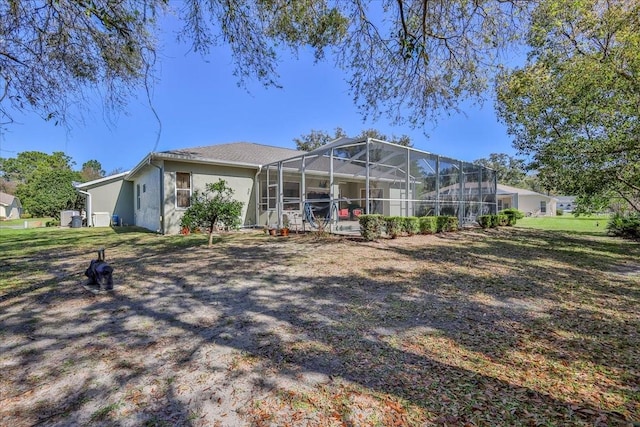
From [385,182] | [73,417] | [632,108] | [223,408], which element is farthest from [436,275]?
[385,182]

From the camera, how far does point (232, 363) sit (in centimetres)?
253

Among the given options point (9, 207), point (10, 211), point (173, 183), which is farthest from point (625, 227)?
point (10, 211)

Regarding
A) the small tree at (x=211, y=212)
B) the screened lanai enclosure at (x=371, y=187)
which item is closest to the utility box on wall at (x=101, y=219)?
the screened lanai enclosure at (x=371, y=187)

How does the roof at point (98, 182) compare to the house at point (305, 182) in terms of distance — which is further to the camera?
the roof at point (98, 182)

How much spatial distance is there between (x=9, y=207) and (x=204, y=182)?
145ft

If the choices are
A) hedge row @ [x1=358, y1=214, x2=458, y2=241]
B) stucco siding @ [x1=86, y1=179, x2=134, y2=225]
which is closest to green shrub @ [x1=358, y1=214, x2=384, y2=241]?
hedge row @ [x1=358, y1=214, x2=458, y2=241]

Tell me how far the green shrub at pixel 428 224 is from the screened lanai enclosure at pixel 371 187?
56 centimetres

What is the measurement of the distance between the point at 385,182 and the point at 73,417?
43.2ft

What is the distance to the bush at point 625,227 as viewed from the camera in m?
12.0

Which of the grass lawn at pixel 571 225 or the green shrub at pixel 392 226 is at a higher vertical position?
the green shrub at pixel 392 226

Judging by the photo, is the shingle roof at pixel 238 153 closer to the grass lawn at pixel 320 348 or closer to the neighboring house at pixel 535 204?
the grass lawn at pixel 320 348

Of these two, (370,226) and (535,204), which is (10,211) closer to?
(370,226)

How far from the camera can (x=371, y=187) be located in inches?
529

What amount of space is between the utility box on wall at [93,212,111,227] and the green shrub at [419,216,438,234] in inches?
654
